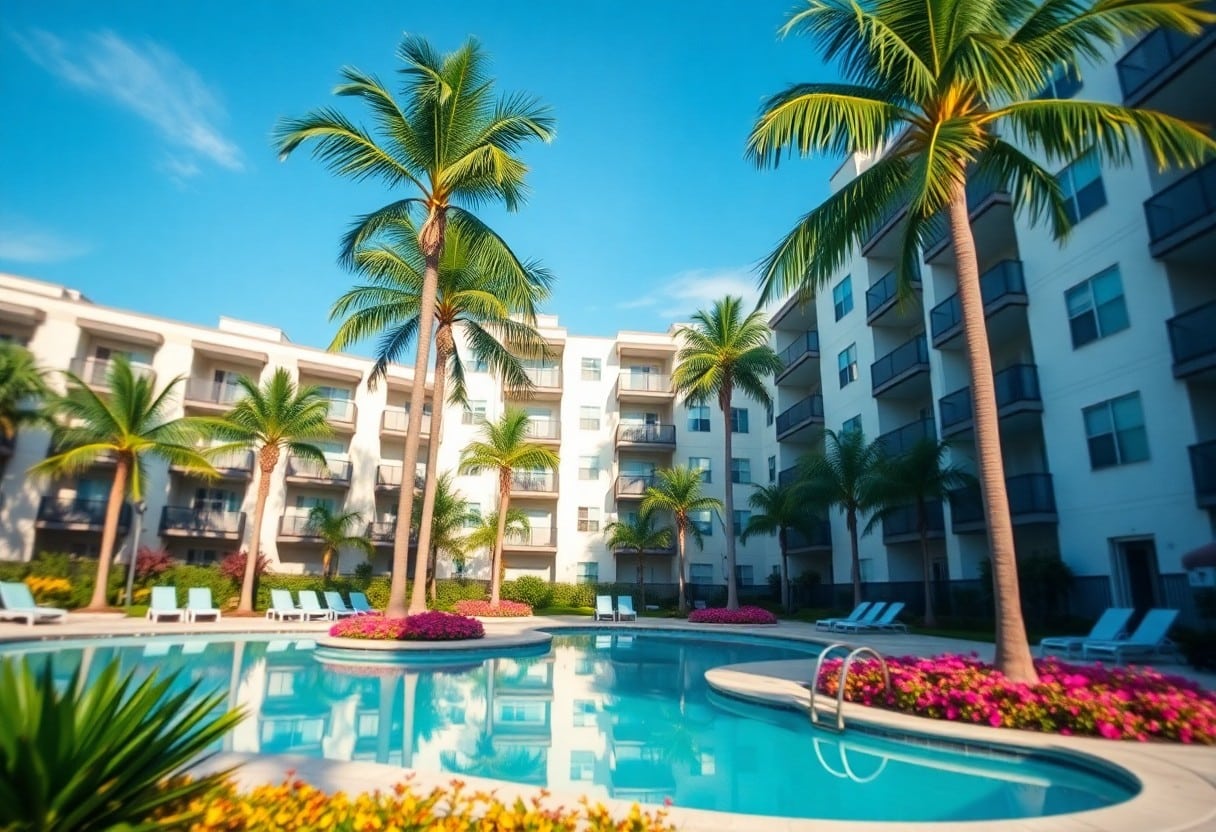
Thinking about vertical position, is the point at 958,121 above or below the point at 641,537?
above

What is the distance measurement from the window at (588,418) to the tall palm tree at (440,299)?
58.6 ft

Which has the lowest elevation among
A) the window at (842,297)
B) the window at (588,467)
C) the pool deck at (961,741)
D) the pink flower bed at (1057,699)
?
the pool deck at (961,741)

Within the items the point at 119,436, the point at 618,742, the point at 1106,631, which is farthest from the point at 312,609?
the point at 1106,631

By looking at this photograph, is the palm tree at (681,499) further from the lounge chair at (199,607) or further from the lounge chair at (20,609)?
the lounge chair at (20,609)

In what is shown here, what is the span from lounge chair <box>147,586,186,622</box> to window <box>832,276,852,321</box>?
95.1 ft

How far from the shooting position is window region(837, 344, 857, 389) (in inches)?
1190

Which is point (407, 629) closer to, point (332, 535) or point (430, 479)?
point (430, 479)

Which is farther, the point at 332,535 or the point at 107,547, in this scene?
the point at 332,535

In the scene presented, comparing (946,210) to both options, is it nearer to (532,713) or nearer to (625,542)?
(532,713)

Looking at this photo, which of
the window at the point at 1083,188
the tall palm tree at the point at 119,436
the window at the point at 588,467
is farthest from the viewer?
the window at the point at 588,467

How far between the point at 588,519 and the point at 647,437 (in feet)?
18.4

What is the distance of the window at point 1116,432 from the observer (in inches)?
655

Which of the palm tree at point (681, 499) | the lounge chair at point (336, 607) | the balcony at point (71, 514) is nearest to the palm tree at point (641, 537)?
the palm tree at point (681, 499)

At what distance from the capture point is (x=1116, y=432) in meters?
17.3
